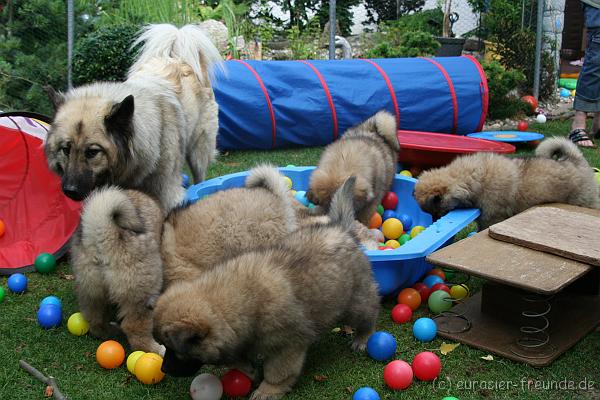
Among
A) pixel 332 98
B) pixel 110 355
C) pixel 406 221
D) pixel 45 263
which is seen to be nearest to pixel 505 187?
pixel 406 221

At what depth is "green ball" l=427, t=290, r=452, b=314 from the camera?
4.17 meters

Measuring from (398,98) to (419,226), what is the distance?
11.2 ft

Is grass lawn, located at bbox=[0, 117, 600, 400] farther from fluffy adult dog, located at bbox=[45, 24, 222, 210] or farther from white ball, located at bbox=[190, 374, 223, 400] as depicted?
fluffy adult dog, located at bbox=[45, 24, 222, 210]

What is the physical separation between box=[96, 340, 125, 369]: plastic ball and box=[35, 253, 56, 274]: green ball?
4.98ft

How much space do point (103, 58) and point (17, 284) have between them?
13.4 ft

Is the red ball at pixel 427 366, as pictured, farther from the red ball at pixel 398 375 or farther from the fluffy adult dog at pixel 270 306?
the fluffy adult dog at pixel 270 306

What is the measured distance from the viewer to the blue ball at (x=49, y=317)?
3984 millimetres

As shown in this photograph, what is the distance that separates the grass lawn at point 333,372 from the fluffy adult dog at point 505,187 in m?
1.48

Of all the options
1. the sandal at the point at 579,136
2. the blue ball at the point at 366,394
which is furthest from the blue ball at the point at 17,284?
the sandal at the point at 579,136

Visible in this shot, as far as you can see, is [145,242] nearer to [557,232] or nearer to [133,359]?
[133,359]

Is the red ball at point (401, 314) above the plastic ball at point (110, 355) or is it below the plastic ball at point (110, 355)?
below

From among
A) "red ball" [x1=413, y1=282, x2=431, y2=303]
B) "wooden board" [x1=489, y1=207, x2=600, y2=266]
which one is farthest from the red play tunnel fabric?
"wooden board" [x1=489, y1=207, x2=600, y2=266]

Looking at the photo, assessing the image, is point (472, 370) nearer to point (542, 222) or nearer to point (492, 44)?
point (542, 222)

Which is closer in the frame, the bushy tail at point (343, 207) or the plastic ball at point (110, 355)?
the plastic ball at point (110, 355)
